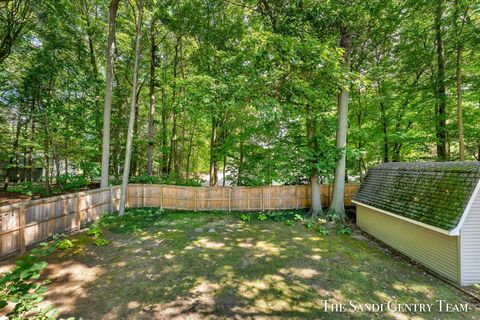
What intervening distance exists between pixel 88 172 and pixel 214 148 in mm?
7387

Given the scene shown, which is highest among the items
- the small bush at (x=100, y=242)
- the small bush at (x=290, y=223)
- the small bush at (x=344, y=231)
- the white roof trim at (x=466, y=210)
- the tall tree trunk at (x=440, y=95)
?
the tall tree trunk at (x=440, y=95)

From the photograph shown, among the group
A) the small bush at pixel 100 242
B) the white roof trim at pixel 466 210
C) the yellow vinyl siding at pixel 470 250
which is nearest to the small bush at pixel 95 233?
the small bush at pixel 100 242

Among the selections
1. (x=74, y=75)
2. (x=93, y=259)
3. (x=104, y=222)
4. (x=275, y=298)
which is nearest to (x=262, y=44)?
(x=275, y=298)

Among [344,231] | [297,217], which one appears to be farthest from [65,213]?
[344,231]

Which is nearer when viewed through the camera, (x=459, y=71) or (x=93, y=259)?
(x=93, y=259)

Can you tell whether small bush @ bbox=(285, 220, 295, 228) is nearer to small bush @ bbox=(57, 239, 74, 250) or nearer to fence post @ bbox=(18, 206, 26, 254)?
small bush @ bbox=(57, 239, 74, 250)

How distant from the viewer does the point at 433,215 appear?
5516 millimetres

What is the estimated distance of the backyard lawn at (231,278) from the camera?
12.8 ft

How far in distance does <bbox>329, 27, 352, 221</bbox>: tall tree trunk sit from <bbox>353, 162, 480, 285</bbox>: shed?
1.33m

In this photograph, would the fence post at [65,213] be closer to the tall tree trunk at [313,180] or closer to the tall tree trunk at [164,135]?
the tall tree trunk at [164,135]

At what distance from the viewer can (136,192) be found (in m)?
10.5

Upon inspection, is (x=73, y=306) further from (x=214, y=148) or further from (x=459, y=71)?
(x=459, y=71)

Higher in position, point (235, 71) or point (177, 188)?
point (235, 71)

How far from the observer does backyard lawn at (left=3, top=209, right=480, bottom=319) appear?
389 cm
